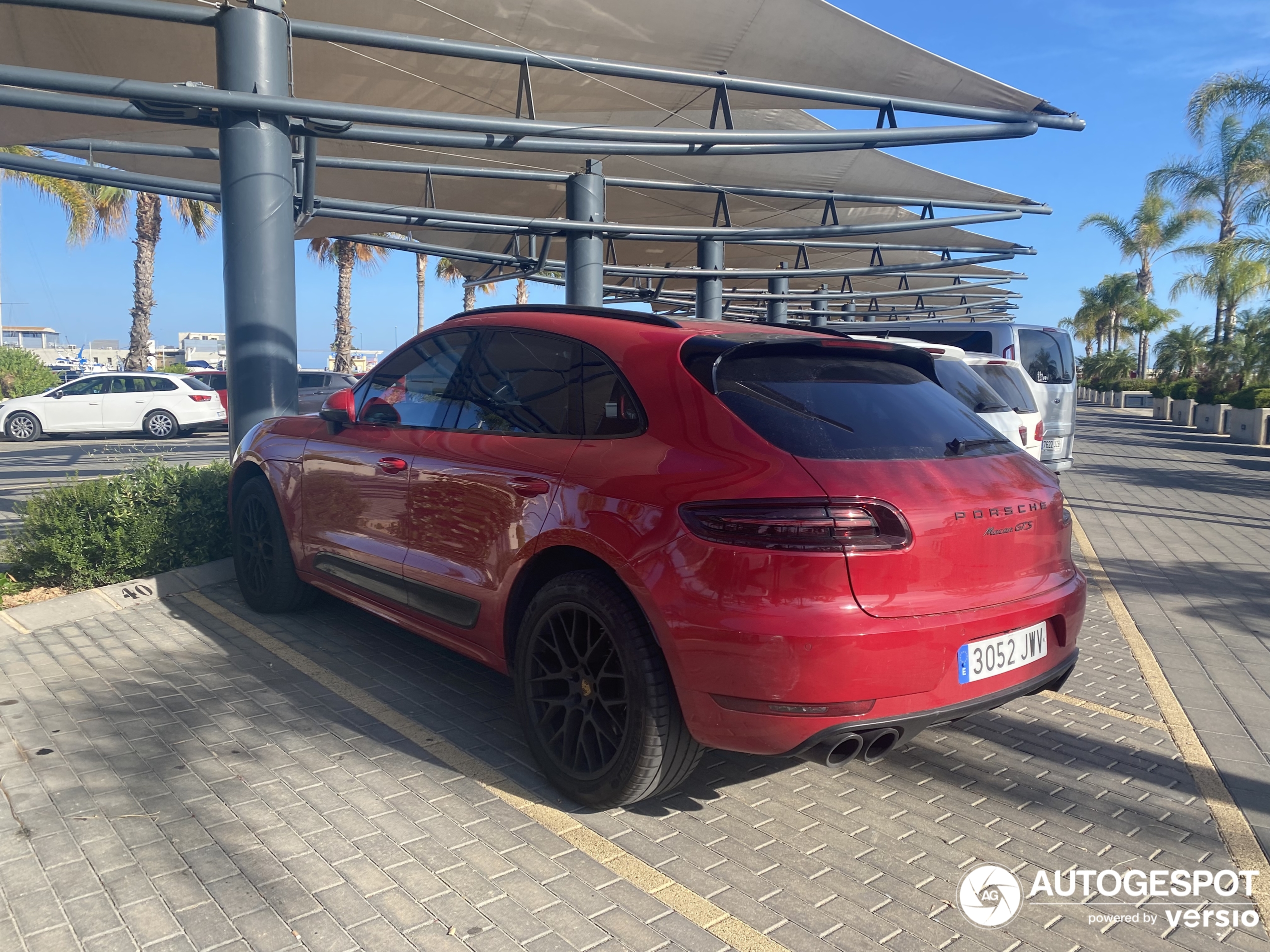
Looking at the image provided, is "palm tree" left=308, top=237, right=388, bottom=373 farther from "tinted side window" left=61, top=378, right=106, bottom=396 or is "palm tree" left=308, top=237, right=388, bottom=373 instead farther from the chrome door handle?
the chrome door handle

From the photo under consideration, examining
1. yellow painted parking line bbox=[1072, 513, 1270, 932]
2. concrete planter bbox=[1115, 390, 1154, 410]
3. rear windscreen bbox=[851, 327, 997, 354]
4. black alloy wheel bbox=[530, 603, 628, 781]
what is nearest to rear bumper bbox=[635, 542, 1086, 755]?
black alloy wheel bbox=[530, 603, 628, 781]

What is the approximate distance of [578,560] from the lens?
348 cm

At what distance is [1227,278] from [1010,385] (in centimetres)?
2497

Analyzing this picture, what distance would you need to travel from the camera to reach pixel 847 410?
3.37 metres

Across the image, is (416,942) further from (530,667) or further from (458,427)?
(458,427)

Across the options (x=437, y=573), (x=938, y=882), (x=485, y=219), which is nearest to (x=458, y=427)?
(x=437, y=573)

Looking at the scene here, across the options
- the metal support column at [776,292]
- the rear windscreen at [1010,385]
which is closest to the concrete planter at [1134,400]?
the metal support column at [776,292]

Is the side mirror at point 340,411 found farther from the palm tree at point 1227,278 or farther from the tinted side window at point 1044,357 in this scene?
the palm tree at point 1227,278

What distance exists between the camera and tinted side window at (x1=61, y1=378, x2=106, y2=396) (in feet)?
71.0

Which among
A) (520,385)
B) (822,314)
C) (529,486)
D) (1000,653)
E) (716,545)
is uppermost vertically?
(822,314)

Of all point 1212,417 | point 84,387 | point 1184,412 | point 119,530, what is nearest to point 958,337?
point 119,530

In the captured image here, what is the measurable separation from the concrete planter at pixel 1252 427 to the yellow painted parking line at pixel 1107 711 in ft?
68.8

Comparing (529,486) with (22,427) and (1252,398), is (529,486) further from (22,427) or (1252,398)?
(1252,398)

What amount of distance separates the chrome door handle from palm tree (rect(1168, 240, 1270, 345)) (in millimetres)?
27336
